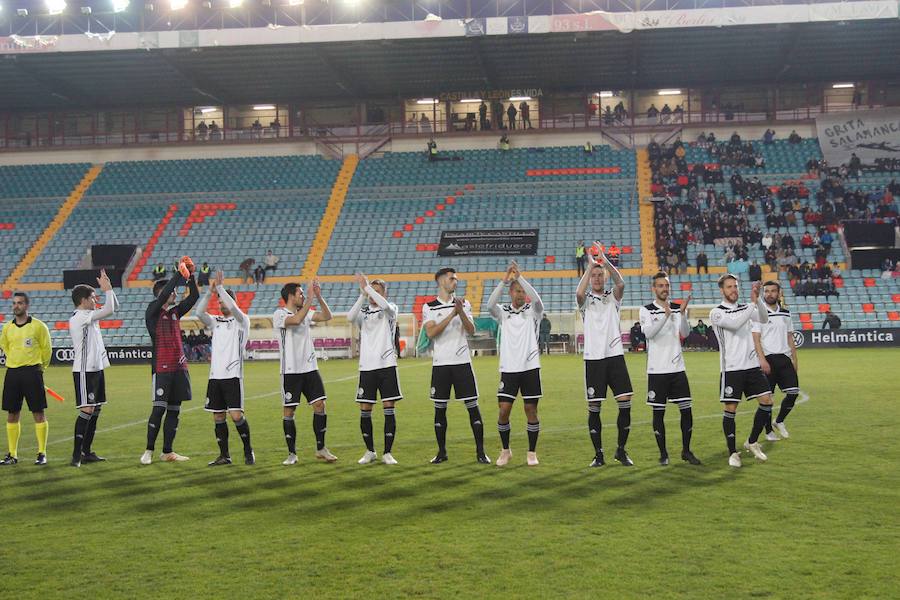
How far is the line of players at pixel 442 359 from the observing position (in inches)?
418

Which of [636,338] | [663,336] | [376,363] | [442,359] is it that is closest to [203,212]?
[636,338]

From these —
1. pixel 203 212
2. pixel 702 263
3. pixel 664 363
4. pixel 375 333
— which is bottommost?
pixel 664 363

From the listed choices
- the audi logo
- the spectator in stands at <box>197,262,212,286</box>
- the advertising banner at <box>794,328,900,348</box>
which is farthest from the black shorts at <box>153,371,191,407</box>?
the spectator in stands at <box>197,262,212,286</box>

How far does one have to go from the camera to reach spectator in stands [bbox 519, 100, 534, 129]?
168 ft

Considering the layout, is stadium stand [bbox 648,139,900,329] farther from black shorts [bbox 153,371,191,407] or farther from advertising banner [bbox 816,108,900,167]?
black shorts [bbox 153,371,191,407]

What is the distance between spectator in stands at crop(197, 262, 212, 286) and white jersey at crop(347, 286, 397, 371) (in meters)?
31.0

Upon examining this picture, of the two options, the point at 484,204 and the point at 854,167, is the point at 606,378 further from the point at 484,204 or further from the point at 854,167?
the point at 854,167

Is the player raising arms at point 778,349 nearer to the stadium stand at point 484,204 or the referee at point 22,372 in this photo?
the referee at point 22,372

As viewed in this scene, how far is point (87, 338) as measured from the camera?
38.6ft

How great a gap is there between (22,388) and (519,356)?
20.2 feet

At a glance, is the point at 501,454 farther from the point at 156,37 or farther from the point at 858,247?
the point at 156,37

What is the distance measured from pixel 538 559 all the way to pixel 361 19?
3896 cm

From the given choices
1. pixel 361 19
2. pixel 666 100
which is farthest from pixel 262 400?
pixel 666 100

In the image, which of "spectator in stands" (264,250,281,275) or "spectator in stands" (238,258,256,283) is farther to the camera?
"spectator in stands" (264,250,281,275)
